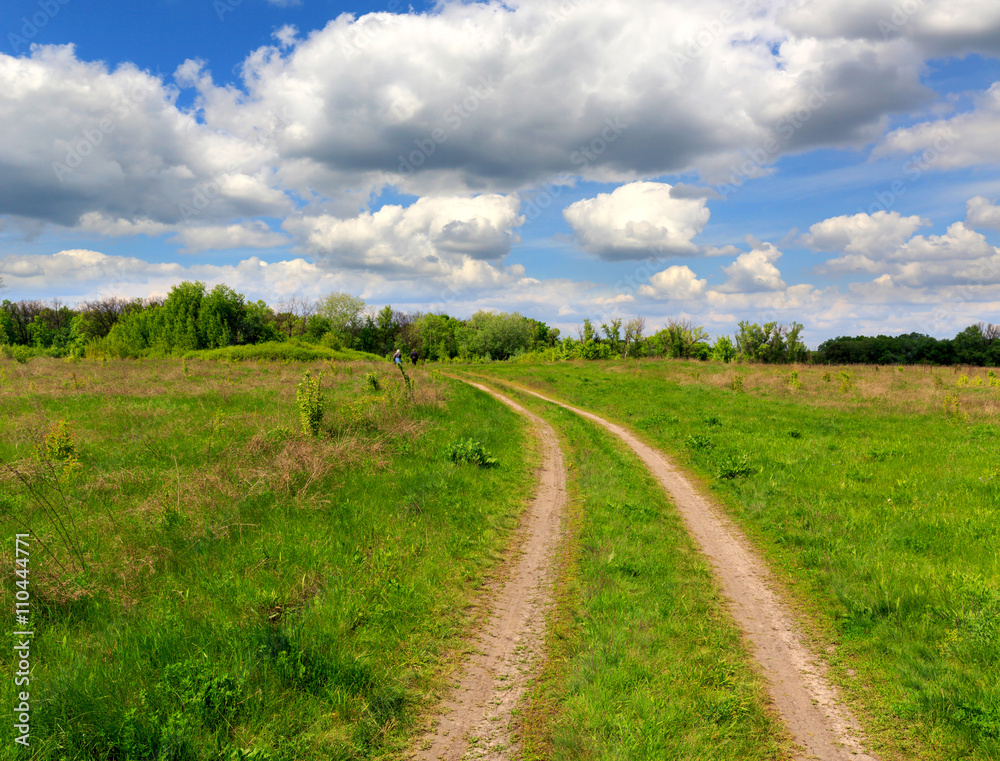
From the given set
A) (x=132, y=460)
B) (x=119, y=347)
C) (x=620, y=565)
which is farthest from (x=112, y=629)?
(x=119, y=347)

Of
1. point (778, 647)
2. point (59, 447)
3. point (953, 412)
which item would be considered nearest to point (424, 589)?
point (778, 647)

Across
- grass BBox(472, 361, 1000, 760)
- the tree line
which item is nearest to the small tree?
the tree line

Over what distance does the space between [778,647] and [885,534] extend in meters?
4.74

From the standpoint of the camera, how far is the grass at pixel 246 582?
4.71m

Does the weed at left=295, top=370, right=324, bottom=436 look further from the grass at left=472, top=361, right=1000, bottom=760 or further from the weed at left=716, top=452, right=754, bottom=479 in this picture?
the weed at left=716, top=452, right=754, bottom=479

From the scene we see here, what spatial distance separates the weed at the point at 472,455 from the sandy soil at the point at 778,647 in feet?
17.6

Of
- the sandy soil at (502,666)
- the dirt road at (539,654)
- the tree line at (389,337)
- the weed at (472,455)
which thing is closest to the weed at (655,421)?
the weed at (472,455)

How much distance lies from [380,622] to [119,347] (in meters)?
74.3

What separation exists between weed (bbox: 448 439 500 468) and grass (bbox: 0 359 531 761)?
25 centimetres

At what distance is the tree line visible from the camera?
2931 inches

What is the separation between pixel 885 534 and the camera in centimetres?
933

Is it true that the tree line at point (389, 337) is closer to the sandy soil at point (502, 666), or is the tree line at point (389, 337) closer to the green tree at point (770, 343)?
the green tree at point (770, 343)

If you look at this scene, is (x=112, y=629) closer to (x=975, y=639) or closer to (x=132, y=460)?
(x=132, y=460)

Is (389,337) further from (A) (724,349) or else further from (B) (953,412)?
(B) (953,412)
